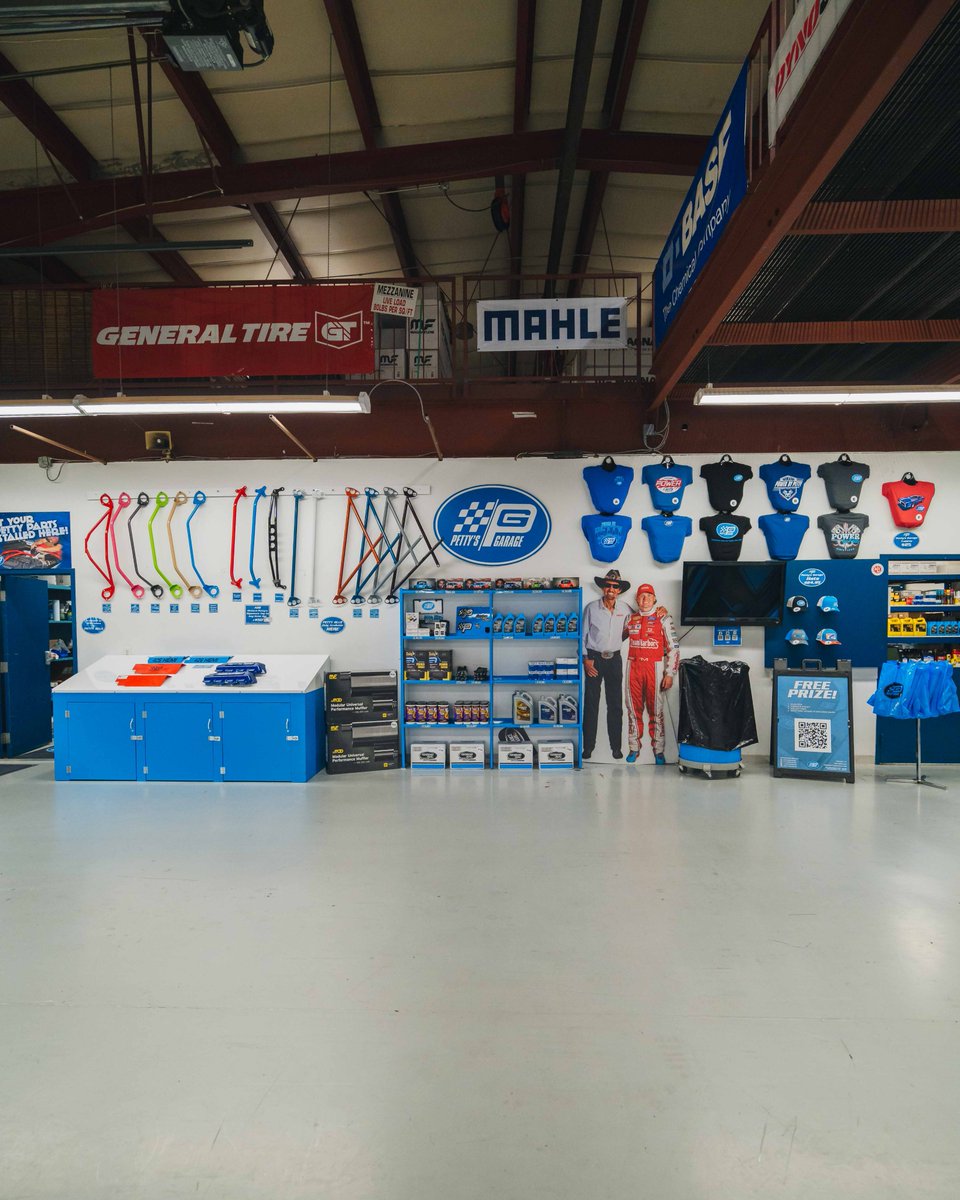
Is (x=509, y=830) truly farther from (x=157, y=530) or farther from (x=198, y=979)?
(x=157, y=530)

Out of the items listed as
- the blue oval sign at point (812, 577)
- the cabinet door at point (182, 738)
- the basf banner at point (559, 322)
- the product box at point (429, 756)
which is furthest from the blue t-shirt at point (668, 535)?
the cabinet door at point (182, 738)

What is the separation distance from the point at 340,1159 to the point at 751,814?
415cm

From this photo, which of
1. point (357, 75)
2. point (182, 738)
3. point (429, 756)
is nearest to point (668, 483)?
point (429, 756)

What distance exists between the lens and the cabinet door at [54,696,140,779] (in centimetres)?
637

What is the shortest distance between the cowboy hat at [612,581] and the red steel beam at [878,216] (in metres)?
3.83

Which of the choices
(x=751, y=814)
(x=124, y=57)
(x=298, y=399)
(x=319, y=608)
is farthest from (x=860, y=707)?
(x=124, y=57)

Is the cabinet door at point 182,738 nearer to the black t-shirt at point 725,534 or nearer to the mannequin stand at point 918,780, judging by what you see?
the black t-shirt at point 725,534

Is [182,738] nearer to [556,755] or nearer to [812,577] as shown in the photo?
[556,755]

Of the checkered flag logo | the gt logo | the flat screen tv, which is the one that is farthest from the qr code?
the gt logo

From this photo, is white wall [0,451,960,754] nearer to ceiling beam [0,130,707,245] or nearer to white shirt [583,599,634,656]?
white shirt [583,599,634,656]

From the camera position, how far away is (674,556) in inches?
270

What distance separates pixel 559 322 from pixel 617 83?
210cm

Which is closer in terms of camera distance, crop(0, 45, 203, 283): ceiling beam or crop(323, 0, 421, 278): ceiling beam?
crop(323, 0, 421, 278): ceiling beam

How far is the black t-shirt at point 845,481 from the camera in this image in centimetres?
676
